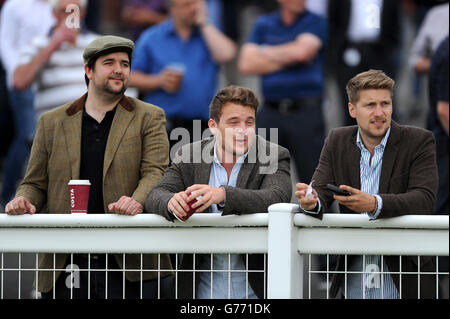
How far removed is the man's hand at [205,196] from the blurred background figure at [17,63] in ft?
16.6

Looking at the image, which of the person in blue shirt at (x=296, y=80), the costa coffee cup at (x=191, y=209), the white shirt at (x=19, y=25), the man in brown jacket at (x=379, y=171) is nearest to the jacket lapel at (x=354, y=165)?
the man in brown jacket at (x=379, y=171)

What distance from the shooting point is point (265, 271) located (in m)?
4.11

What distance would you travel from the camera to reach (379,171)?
173 inches

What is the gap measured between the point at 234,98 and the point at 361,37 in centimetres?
400

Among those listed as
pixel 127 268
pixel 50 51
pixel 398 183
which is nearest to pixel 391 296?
pixel 398 183

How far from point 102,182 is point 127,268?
1.88ft

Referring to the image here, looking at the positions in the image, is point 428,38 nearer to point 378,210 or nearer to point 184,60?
point 184,60

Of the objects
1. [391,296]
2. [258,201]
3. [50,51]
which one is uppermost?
[50,51]

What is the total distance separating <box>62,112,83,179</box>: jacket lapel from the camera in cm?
493

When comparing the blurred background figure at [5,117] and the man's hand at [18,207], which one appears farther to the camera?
the blurred background figure at [5,117]

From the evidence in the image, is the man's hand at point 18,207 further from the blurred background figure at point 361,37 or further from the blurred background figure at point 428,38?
the blurred background figure at point 428,38

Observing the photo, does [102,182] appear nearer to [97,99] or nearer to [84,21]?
[97,99]

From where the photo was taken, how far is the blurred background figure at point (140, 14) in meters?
8.70

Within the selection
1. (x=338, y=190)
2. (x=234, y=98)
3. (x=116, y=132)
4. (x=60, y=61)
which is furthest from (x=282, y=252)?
(x=60, y=61)
